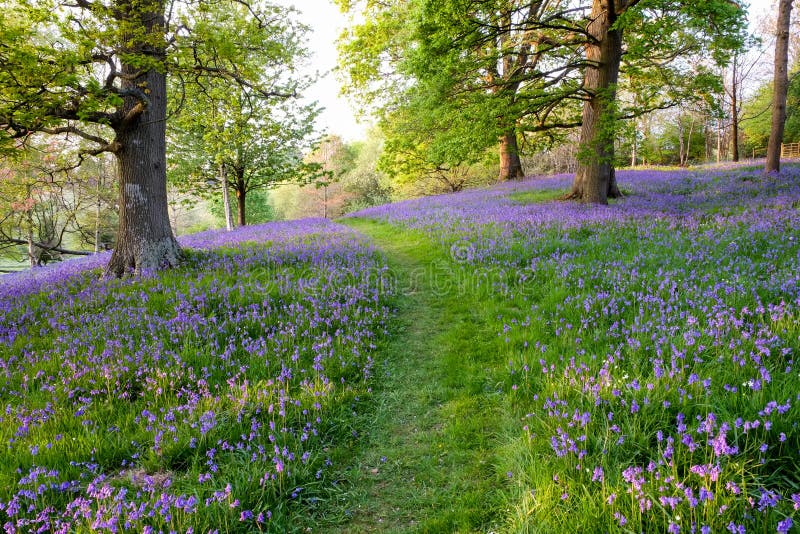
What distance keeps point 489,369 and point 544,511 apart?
237 centimetres

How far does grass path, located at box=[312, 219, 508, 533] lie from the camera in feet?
10.2

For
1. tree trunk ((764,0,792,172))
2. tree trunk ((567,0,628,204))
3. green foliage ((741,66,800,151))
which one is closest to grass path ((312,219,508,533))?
tree trunk ((567,0,628,204))

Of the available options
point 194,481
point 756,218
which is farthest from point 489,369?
point 756,218

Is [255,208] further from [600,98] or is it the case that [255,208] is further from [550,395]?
[550,395]

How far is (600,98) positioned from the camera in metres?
12.1

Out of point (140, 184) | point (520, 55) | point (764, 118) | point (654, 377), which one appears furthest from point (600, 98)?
point (764, 118)

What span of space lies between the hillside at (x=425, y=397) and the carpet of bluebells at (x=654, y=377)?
0.08 ft

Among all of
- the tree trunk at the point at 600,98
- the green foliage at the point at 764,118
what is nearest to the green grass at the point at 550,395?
the tree trunk at the point at 600,98

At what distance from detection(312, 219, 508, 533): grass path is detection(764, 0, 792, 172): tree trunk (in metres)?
18.6

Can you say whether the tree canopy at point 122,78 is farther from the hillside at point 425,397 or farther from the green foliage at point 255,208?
the green foliage at point 255,208

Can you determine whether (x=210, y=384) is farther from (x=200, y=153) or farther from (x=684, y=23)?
(x=200, y=153)

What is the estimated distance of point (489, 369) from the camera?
4.96 meters

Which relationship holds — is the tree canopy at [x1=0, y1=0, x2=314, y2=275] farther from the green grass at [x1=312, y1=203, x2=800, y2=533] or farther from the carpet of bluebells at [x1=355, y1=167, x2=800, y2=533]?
the carpet of bluebells at [x1=355, y1=167, x2=800, y2=533]

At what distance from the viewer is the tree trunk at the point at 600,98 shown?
11375 millimetres
